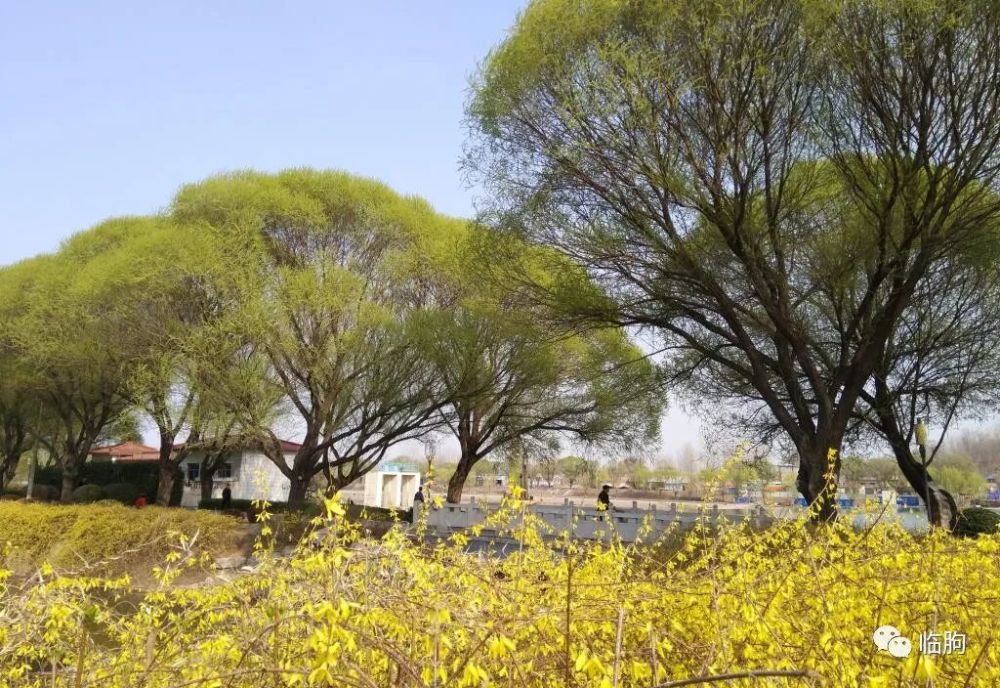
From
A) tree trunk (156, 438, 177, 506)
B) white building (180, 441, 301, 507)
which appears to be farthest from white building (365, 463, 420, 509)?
tree trunk (156, 438, 177, 506)

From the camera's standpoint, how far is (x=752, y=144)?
11.0 meters

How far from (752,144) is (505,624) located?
10.1 meters

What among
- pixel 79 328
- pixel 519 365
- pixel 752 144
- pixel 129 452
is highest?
pixel 752 144

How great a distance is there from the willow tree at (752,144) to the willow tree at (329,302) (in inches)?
243

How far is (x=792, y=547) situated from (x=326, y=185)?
17107 millimetres

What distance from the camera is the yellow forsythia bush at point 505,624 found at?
7.20 feet

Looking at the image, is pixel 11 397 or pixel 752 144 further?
pixel 11 397

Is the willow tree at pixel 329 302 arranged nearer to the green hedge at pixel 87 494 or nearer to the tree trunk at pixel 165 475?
the tree trunk at pixel 165 475

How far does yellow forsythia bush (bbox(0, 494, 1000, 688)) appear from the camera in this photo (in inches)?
86.4

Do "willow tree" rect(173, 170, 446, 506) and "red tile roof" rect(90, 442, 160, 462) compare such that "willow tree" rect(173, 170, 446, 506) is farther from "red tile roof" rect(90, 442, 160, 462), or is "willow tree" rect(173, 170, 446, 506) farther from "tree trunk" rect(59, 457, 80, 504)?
"red tile roof" rect(90, 442, 160, 462)

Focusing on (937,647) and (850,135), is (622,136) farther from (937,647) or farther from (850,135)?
(937,647)

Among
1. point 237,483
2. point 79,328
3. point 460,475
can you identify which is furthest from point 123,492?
point 460,475

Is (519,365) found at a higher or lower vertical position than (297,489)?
higher

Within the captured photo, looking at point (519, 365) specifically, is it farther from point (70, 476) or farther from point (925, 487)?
point (70, 476)
